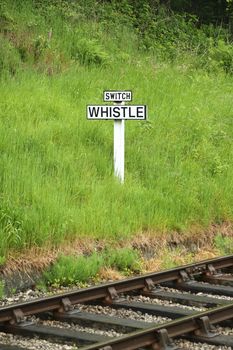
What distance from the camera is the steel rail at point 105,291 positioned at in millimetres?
7758

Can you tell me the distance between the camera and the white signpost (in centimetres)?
1205

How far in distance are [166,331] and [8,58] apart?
976 cm

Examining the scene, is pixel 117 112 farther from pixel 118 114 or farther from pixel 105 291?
pixel 105 291

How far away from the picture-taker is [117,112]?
1211 cm

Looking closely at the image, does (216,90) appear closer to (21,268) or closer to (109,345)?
(21,268)

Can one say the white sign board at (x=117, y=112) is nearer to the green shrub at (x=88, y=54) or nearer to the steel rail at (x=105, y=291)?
the steel rail at (x=105, y=291)

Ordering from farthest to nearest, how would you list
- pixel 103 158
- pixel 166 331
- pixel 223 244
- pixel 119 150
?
1. pixel 103 158
2. pixel 119 150
3. pixel 223 244
4. pixel 166 331

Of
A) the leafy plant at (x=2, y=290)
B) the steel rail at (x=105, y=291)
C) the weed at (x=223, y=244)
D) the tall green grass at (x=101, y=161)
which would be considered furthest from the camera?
the weed at (x=223, y=244)

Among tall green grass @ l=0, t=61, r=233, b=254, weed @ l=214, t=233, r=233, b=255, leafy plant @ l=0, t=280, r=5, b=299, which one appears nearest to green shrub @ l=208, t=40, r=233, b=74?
tall green grass @ l=0, t=61, r=233, b=254

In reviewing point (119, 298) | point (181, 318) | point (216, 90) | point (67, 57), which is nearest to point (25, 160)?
point (119, 298)

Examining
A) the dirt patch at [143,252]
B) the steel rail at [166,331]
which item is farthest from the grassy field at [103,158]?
the steel rail at [166,331]

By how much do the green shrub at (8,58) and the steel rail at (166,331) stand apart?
8.68m

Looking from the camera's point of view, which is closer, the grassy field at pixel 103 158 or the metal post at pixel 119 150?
the grassy field at pixel 103 158

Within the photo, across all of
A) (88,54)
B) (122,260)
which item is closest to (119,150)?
(122,260)
